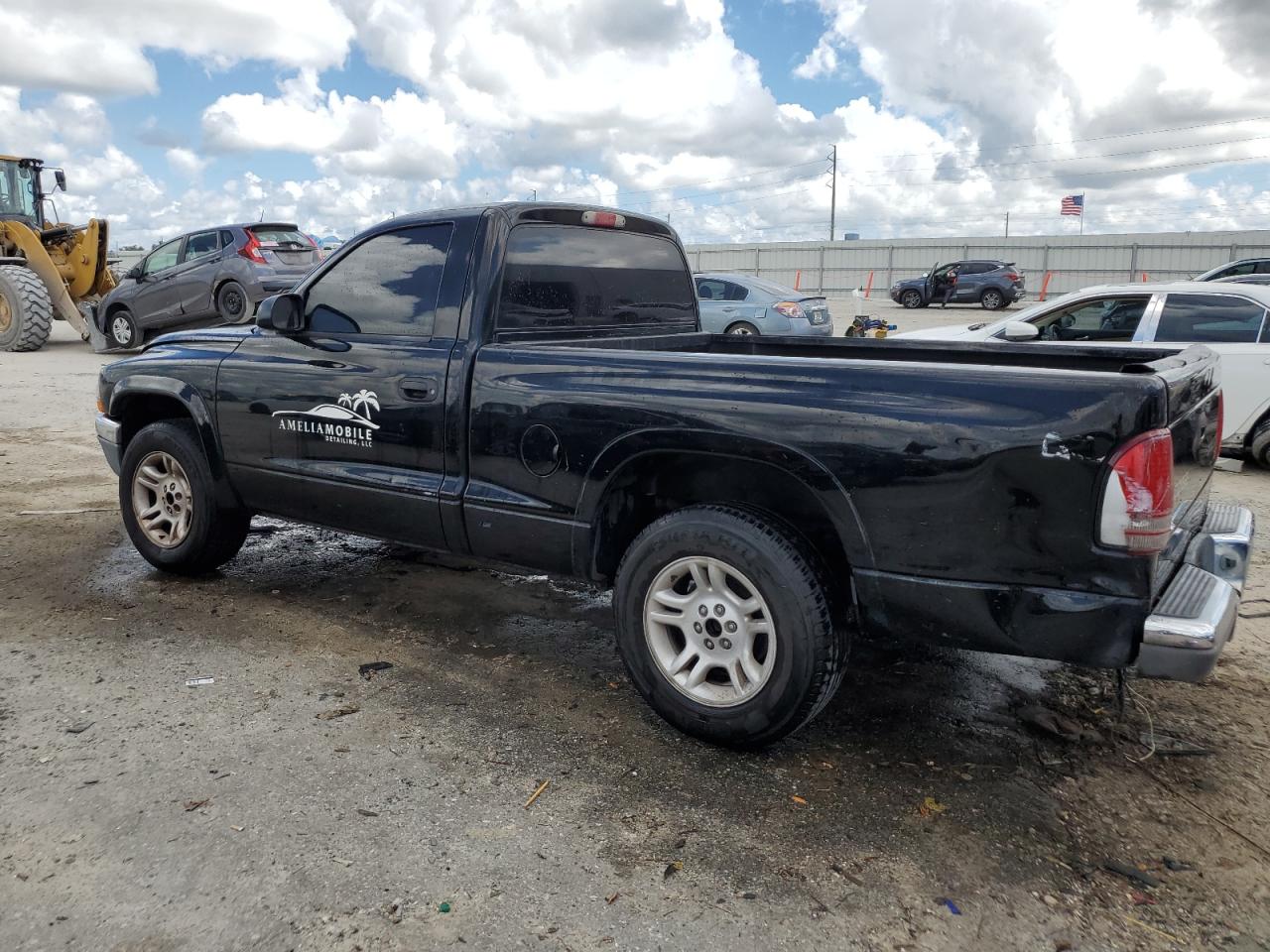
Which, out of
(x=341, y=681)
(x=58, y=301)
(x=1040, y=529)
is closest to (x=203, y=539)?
(x=341, y=681)

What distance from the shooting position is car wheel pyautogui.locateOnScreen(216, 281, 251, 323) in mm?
14398

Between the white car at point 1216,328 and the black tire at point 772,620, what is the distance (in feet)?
16.9

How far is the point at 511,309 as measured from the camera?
410 centimetres

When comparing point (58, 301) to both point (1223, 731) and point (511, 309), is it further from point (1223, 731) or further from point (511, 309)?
point (1223, 731)

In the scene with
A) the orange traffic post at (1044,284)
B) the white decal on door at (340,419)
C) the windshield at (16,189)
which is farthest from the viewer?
the orange traffic post at (1044,284)

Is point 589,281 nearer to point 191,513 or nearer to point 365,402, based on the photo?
point 365,402

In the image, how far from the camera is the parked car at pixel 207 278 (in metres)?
14.4

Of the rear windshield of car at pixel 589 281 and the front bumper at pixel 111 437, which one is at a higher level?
the rear windshield of car at pixel 589 281

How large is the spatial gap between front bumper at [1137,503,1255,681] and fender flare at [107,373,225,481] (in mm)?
4110

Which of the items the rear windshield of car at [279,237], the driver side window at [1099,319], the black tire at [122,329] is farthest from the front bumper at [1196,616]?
the black tire at [122,329]

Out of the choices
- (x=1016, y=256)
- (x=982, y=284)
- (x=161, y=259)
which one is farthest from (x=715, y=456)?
(x=1016, y=256)

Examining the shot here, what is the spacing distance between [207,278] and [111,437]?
1028cm

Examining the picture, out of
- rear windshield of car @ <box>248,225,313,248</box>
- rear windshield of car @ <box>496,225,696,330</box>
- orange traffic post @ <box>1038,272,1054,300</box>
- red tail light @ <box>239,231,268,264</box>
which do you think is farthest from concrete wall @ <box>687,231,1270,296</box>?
rear windshield of car @ <box>496,225,696,330</box>

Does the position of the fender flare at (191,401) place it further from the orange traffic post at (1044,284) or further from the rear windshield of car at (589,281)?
the orange traffic post at (1044,284)
